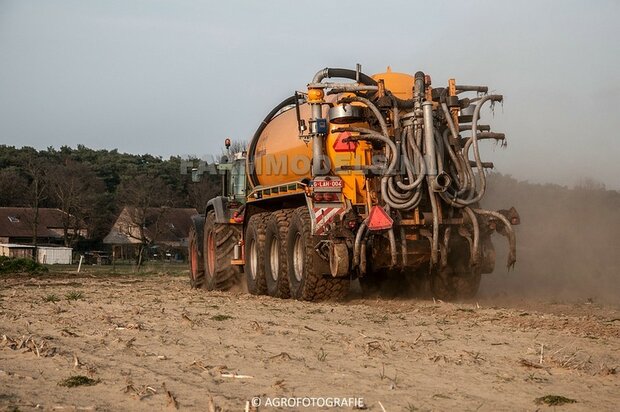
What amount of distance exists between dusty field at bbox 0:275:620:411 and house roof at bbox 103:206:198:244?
4571 centimetres

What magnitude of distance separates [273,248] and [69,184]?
2123 inches

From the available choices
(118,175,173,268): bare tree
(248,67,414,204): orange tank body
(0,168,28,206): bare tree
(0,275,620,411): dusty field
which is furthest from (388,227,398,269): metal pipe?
(0,168,28,206): bare tree

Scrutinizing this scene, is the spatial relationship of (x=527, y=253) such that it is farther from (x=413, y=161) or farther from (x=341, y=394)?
(x=341, y=394)

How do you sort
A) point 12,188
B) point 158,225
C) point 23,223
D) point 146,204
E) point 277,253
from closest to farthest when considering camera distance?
point 277,253, point 158,225, point 146,204, point 23,223, point 12,188

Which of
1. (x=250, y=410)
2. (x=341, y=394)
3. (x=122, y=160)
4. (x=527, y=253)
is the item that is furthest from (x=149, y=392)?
(x=122, y=160)

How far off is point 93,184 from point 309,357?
71.7m

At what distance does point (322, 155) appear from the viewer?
14719 mm

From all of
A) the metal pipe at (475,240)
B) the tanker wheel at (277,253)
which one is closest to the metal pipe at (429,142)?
the metal pipe at (475,240)

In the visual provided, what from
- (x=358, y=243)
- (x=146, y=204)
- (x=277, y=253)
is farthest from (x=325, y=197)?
(x=146, y=204)

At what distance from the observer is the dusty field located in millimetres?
6473

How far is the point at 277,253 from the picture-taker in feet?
54.3

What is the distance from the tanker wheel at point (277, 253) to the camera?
15.8m

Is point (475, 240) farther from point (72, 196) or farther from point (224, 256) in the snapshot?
point (72, 196)

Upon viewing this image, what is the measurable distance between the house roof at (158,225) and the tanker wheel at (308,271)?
137 feet
